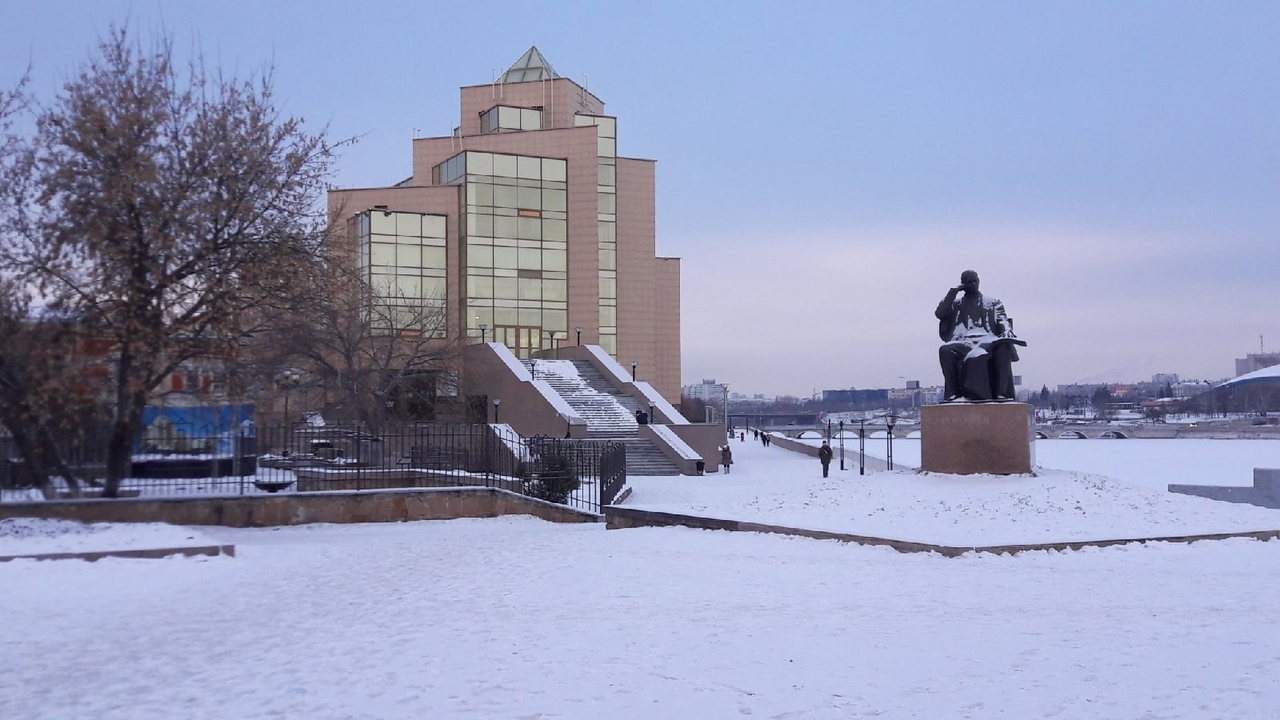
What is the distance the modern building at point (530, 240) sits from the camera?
5888 centimetres

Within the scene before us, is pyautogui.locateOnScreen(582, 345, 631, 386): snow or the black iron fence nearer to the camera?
the black iron fence

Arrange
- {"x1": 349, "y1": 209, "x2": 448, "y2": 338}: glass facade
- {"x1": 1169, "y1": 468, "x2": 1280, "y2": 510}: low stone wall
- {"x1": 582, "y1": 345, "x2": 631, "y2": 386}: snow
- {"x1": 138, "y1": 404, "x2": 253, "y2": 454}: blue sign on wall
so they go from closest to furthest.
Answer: {"x1": 138, "y1": 404, "x2": 253, "y2": 454}: blue sign on wall < {"x1": 1169, "y1": 468, "x2": 1280, "y2": 510}: low stone wall < {"x1": 582, "y1": 345, "x2": 631, "y2": 386}: snow < {"x1": 349, "y1": 209, "x2": 448, "y2": 338}: glass facade

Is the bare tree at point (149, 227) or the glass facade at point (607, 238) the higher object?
the glass facade at point (607, 238)

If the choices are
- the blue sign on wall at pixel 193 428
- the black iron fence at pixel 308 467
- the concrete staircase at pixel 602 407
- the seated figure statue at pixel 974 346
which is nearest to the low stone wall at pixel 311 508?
the black iron fence at pixel 308 467

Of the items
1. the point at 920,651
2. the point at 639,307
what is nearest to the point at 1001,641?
the point at 920,651

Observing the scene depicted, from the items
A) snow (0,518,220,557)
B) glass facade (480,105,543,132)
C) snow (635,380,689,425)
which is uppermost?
glass facade (480,105,543,132)

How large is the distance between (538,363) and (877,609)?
4059 centimetres

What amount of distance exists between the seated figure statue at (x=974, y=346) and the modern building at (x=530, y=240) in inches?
1445

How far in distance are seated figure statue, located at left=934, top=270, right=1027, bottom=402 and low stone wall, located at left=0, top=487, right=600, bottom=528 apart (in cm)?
684

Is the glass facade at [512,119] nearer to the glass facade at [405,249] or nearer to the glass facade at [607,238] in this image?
the glass facade at [607,238]

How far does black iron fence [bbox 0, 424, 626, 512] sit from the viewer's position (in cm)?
1784

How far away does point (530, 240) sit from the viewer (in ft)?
198

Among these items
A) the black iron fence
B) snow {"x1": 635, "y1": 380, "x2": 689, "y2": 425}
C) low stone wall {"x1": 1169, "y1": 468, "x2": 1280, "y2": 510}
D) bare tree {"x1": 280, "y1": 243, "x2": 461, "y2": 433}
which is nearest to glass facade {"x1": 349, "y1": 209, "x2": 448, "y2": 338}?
bare tree {"x1": 280, "y1": 243, "x2": 461, "y2": 433}

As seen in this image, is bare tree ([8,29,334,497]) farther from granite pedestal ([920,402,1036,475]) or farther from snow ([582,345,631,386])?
snow ([582,345,631,386])
